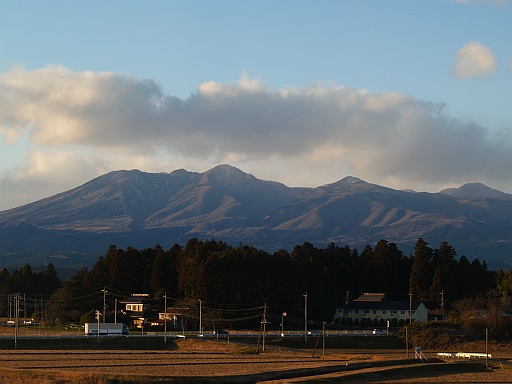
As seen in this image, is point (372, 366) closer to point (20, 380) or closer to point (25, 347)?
point (20, 380)

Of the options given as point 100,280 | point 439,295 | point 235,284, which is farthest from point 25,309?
point 439,295

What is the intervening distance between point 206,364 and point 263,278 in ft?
124

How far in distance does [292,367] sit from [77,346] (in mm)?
28456

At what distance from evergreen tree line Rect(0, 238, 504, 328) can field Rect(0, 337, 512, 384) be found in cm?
1602

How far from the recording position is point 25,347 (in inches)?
3029

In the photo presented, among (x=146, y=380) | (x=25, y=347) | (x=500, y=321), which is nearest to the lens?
(x=146, y=380)

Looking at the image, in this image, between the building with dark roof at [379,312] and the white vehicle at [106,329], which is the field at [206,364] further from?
the building with dark roof at [379,312]

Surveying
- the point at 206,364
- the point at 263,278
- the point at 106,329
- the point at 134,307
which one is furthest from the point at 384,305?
the point at 206,364

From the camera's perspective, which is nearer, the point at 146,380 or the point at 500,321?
the point at 146,380

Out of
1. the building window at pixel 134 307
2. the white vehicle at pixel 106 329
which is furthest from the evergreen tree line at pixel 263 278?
the white vehicle at pixel 106 329

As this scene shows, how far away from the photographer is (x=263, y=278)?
324 feet

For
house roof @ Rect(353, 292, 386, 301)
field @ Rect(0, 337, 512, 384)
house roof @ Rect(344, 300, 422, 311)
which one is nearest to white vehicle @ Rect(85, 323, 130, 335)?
field @ Rect(0, 337, 512, 384)

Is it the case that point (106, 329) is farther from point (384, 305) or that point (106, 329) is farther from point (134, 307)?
point (384, 305)

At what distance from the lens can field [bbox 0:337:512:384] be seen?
50750mm
